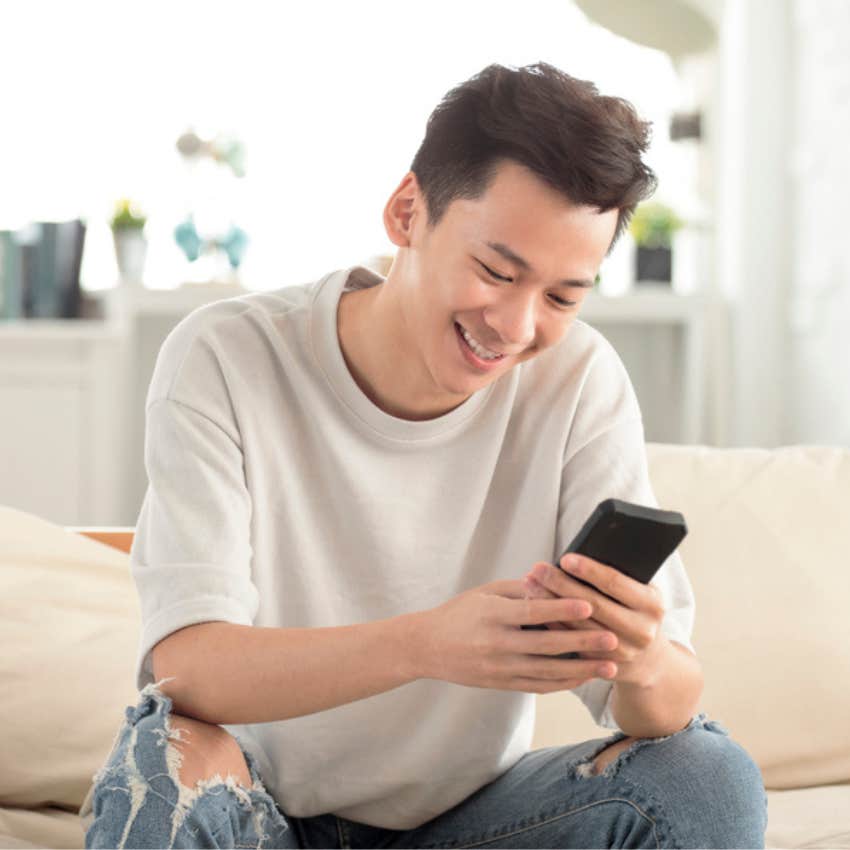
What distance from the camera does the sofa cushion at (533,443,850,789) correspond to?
5.56 ft

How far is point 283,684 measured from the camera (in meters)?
1.12

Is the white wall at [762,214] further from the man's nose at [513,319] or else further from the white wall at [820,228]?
the man's nose at [513,319]

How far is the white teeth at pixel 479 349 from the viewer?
1.21 metres

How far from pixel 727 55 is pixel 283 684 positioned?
306 centimetres

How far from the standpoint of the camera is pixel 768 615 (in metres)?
1.73

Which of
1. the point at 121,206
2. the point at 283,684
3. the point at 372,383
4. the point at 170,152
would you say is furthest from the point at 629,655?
the point at 170,152

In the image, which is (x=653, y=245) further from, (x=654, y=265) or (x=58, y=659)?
(x=58, y=659)

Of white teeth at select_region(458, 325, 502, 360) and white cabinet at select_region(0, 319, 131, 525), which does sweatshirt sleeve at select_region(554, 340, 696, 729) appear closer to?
white teeth at select_region(458, 325, 502, 360)

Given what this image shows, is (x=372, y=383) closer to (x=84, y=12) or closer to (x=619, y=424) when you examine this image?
(x=619, y=424)

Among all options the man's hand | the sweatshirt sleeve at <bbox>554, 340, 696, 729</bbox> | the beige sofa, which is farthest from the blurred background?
the man's hand

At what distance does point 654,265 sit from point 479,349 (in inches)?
110

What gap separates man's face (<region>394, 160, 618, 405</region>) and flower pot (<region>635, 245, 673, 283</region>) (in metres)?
Answer: 2.75

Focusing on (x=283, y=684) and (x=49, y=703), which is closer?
(x=283, y=684)

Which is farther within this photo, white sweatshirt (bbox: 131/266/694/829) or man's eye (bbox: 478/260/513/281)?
white sweatshirt (bbox: 131/266/694/829)
